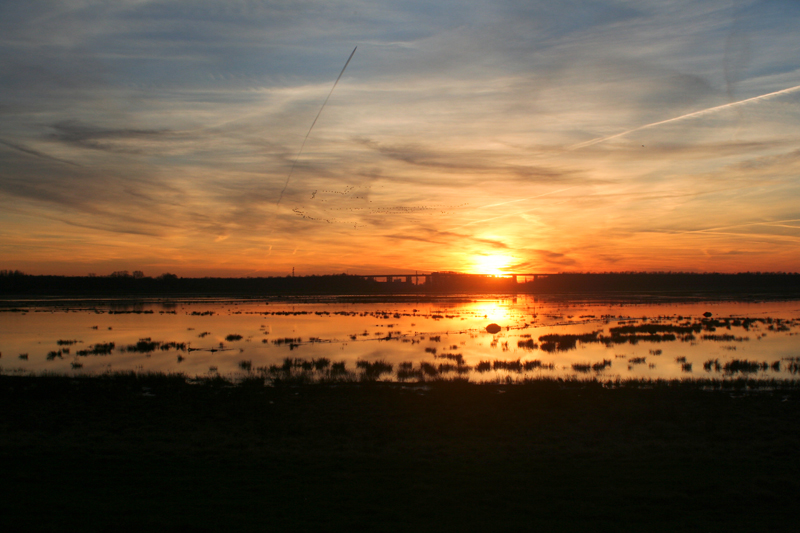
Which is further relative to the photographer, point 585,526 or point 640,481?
point 640,481

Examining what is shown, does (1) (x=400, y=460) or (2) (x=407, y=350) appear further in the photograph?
(2) (x=407, y=350)

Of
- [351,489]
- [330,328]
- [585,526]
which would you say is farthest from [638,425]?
[330,328]

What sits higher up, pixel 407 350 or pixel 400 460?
pixel 400 460

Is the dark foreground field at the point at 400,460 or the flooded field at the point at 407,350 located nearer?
the dark foreground field at the point at 400,460

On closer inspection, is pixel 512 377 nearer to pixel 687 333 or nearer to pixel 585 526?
pixel 585 526

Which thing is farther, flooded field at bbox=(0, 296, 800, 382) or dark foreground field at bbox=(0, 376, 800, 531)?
flooded field at bbox=(0, 296, 800, 382)

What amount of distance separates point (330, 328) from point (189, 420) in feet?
91.8

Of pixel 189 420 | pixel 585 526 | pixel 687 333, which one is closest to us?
pixel 585 526

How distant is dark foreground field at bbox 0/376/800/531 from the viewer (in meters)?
6.85

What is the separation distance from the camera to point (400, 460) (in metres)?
9.48

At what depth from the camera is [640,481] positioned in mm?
8227

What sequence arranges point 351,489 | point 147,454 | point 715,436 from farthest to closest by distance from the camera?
1. point 715,436
2. point 147,454
3. point 351,489

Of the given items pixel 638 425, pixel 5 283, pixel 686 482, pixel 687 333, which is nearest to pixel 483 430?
pixel 638 425

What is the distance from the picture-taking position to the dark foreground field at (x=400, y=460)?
22.5 feet
